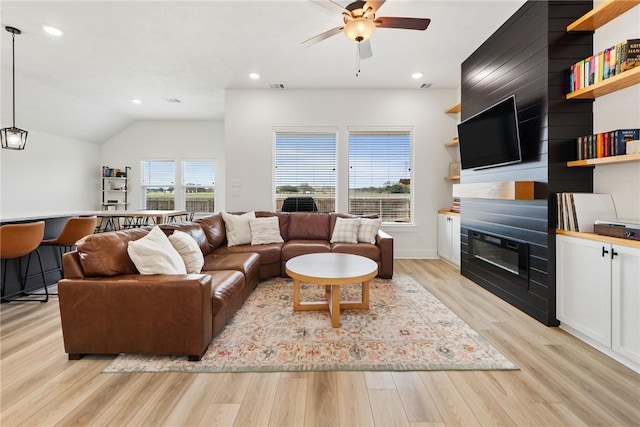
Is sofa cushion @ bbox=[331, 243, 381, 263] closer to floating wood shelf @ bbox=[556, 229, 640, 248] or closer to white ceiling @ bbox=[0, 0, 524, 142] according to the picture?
floating wood shelf @ bbox=[556, 229, 640, 248]

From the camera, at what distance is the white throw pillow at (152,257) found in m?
2.08

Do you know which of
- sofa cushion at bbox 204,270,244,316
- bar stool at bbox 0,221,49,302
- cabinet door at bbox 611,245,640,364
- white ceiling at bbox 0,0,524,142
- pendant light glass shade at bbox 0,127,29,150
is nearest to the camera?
cabinet door at bbox 611,245,640,364

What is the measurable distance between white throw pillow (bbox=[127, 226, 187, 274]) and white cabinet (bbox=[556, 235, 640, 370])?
3185mm

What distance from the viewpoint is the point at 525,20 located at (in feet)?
9.18

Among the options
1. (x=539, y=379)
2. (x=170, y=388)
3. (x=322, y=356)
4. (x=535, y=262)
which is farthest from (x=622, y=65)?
(x=170, y=388)

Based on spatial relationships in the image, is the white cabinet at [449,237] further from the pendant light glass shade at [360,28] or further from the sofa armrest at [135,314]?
the sofa armrest at [135,314]

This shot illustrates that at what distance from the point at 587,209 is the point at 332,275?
216 centimetres

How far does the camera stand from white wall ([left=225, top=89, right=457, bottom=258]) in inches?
201

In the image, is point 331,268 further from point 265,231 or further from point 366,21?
point 366,21

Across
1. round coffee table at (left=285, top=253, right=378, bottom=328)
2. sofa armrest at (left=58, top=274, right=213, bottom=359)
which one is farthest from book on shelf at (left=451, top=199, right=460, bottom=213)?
sofa armrest at (left=58, top=274, right=213, bottom=359)

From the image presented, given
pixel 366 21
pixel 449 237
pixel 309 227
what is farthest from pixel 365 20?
pixel 449 237

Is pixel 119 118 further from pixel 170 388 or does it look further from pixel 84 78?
pixel 170 388

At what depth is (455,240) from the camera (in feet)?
14.8

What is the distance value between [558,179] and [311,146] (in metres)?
3.71
